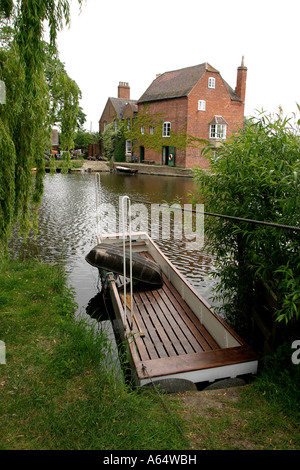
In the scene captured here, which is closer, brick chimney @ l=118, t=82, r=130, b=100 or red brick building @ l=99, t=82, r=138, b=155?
red brick building @ l=99, t=82, r=138, b=155

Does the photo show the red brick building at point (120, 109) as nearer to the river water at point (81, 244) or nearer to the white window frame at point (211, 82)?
the white window frame at point (211, 82)

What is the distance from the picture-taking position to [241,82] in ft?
133

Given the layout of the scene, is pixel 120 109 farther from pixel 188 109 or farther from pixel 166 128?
pixel 188 109

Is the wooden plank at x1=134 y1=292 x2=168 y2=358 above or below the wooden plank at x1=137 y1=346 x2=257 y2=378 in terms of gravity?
below

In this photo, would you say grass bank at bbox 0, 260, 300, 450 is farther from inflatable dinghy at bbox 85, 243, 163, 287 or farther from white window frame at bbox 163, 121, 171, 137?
white window frame at bbox 163, 121, 171, 137

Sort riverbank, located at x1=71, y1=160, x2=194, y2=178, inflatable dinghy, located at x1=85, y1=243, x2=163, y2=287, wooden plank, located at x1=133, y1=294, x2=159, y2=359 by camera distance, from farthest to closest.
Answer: riverbank, located at x1=71, y1=160, x2=194, y2=178, inflatable dinghy, located at x1=85, y1=243, x2=163, y2=287, wooden plank, located at x1=133, y1=294, x2=159, y2=359

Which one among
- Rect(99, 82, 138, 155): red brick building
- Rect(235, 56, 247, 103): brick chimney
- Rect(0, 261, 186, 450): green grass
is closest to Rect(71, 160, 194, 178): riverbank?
Rect(99, 82, 138, 155): red brick building

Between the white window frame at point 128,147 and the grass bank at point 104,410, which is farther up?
the white window frame at point 128,147

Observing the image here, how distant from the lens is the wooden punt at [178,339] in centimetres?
461

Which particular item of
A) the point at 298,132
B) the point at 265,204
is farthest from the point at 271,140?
the point at 265,204

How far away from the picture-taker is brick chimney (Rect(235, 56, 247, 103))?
40.2 m

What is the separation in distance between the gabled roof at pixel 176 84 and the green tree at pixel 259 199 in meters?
35.7

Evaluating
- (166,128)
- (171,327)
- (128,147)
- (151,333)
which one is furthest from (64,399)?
(128,147)

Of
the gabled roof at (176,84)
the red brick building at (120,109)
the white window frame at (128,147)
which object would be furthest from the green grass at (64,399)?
the red brick building at (120,109)
